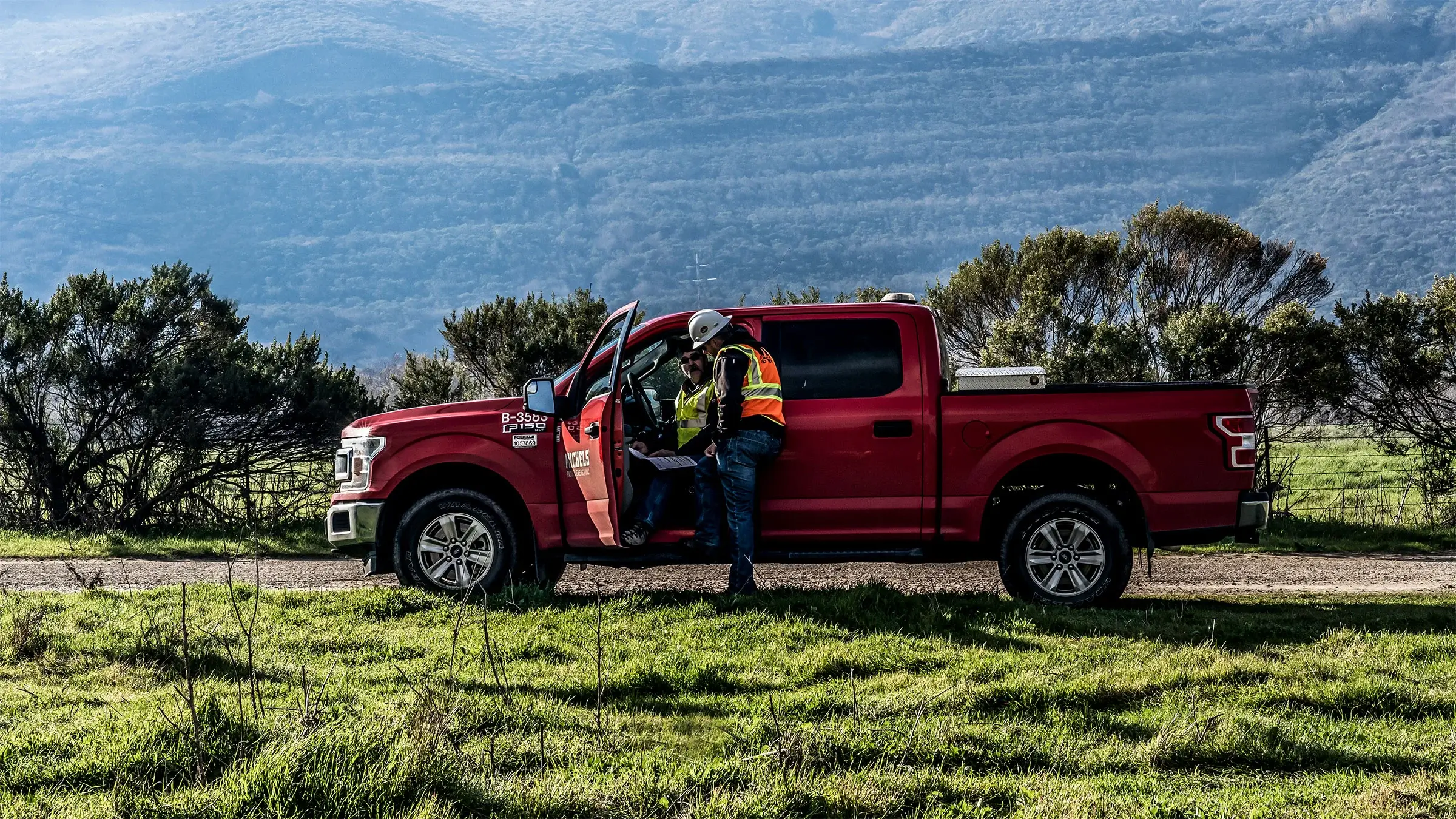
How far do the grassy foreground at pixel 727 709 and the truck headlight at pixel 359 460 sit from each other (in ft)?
3.13

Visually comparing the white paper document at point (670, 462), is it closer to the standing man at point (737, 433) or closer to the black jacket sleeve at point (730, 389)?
the standing man at point (737, 433)

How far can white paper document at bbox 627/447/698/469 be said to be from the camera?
8367 mm

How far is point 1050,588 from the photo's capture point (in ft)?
27.0

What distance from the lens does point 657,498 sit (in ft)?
27.1

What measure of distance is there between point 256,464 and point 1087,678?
13648mm

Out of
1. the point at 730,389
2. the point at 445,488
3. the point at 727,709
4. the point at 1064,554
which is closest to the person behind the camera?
the point at 727,709

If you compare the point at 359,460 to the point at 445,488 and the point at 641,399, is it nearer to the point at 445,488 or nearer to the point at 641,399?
the point at 445,488

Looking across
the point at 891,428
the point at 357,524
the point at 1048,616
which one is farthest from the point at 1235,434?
the point at 357,524

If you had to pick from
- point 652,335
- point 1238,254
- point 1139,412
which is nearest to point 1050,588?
point 1139,412

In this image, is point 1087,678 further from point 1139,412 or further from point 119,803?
point 119,803

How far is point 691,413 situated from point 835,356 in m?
1.15

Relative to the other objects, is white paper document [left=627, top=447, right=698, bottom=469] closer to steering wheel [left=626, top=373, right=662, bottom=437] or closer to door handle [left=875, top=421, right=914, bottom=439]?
steering wheel [left=626, top=373, right=662, bottom=437]

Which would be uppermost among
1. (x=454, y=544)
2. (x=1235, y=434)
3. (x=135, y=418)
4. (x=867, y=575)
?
→ (x=135, y=418)

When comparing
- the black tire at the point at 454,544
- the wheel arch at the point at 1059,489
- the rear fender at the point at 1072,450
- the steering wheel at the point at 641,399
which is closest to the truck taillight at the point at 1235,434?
the rear fender at the point at 1072,450
